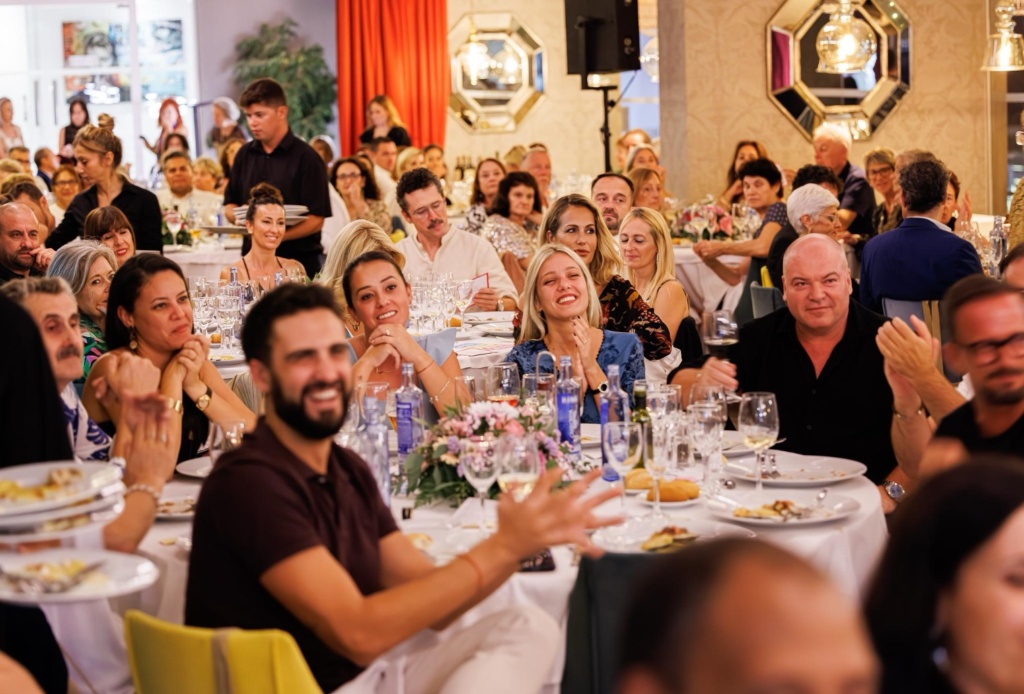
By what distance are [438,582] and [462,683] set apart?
0.21 metres

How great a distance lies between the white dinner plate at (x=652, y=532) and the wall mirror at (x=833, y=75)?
8618 millimetres

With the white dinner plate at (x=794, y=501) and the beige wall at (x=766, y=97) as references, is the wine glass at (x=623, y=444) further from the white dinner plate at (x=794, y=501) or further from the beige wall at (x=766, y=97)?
the beige wall at (x=766, y=97)

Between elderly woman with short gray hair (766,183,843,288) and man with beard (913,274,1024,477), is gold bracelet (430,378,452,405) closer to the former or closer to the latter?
man with beard (913,274,1024,477)

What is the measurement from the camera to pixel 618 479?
342 centimetres

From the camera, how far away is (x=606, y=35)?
10031mm

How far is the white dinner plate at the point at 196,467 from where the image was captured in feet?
11.7

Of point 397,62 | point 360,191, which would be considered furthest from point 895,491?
point 397,62

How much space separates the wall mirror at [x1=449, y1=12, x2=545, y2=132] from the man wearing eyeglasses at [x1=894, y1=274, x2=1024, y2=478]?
44.7 ft

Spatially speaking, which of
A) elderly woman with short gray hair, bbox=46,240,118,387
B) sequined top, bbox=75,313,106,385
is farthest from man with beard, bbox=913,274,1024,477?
elderly woman with short gray hair, bbox=46,240,118,387

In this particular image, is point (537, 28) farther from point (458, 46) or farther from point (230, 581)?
point (230, 581)

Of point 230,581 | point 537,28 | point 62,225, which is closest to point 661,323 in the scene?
point 230,581

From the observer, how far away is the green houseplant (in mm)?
16188

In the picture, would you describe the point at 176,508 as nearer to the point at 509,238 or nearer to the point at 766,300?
the point at 766,300

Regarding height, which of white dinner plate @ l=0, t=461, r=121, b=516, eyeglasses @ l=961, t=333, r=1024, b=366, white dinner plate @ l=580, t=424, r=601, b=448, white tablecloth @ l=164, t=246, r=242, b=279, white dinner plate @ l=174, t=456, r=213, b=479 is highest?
white tablecloth @ l=164, t=246, r=242, b=279
